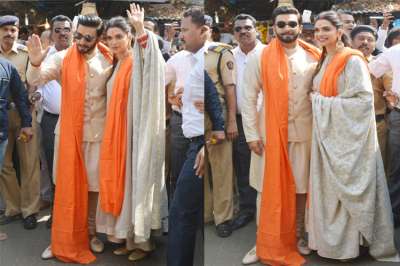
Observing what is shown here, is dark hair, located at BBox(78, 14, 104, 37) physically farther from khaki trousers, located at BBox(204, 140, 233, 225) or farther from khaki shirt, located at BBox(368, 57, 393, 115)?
khaki shirt, located at BBox(368, 57, 393, 115)

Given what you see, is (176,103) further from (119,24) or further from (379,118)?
(379,118)

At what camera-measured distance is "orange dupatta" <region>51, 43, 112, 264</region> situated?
2961 mm

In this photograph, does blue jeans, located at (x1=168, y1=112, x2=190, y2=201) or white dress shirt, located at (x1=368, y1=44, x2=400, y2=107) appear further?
white dress shirt, located at (x1=368, y1=44, x2=400, y2=107)

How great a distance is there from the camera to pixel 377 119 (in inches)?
133

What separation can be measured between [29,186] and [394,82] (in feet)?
8.52

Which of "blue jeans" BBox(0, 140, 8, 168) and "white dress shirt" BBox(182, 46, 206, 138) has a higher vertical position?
"white dress shirt" BBox(182, 46, 206, 138)

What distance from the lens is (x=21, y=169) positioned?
3242 mm

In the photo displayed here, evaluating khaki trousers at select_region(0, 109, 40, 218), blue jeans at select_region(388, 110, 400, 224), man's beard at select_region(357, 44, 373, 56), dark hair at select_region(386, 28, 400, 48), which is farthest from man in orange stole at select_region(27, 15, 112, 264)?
dark hair at select_region(386, 28, 400, 48)

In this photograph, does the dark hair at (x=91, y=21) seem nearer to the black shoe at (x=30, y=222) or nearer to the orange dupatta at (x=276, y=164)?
the orange dupatta at (x=276, y=164)

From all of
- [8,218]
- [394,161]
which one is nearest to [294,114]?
[394,161]

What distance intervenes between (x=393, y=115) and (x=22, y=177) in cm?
267

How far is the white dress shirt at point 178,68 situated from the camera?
2547mm

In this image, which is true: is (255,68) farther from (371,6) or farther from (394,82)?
(394,82)

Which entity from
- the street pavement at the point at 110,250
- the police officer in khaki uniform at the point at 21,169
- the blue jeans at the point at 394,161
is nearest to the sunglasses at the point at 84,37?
the police officer in khaki uniform at the point at 21,169
